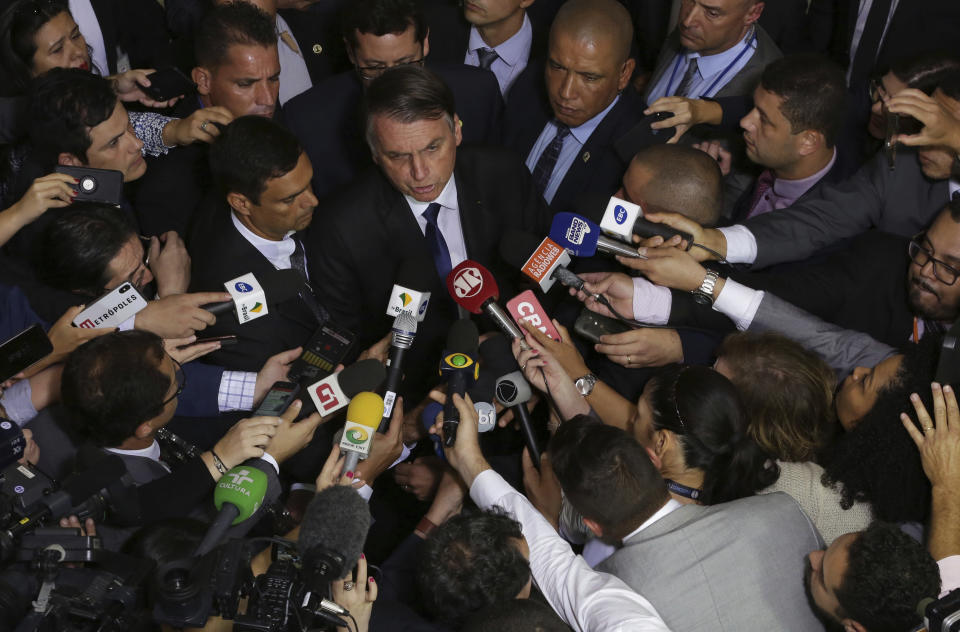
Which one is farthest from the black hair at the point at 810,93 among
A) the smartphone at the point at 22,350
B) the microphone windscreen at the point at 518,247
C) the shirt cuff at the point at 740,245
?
the smartphone at the point at 22,350

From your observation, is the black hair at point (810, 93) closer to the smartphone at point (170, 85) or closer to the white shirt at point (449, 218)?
the white shirt at point (449, 218)

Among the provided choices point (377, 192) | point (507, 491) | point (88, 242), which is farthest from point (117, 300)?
point (507, 491)

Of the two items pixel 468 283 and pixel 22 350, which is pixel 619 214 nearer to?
pixel 468 283

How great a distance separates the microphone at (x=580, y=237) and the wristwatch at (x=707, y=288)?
12.3 inches

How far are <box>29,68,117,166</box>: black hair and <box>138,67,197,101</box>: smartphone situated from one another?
1.76ft

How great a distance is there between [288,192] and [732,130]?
219cm

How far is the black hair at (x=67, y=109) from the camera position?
3.65 m

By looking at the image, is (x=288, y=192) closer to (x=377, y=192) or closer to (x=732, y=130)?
(x=377, y=192)

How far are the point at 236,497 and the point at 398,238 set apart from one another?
143 cm

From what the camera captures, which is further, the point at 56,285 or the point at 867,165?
the point at 867,165

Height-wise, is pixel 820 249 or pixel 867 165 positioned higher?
pixel 867 165

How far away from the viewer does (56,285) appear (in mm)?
3334

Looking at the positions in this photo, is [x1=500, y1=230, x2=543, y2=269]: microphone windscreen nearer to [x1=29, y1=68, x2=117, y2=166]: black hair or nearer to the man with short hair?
the man with short hair

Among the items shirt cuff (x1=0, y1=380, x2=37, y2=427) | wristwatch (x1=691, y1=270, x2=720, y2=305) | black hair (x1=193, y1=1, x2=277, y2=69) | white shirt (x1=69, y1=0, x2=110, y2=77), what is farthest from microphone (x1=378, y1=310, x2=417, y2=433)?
white shirt (x1=69, y1=0, x2=110, y2=77)
